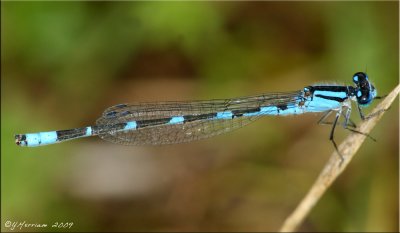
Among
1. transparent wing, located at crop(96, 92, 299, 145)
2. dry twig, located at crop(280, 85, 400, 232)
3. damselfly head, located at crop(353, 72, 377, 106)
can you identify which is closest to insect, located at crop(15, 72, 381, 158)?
transparent wing, located at crop(96, 92, 299, 145)

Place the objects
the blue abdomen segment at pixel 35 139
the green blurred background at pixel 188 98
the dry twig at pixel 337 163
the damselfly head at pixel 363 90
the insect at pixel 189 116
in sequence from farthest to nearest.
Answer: the green blurred background at pixel 188 98
the insect at pixel 189 116
the blue abdomen segment at pixel 35 139
the damselfly head at pixel 363 90
the dry twig at pixel 337 163

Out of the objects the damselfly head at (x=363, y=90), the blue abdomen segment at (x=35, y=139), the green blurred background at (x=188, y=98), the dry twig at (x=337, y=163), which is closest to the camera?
the dry twig at (x=337, y=163)

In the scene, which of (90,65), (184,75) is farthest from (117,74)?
(184,75)

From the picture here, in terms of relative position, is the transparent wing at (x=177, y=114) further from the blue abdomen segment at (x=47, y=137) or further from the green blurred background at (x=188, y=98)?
the green blurred background at (x=188, y=98)

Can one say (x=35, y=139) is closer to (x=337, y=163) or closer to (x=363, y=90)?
(x=337, y=163)

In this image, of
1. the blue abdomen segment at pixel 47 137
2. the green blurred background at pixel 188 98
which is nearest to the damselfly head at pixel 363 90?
the green blurred background at pixel 188 98

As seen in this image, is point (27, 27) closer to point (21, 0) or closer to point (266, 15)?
point (21, 0)
